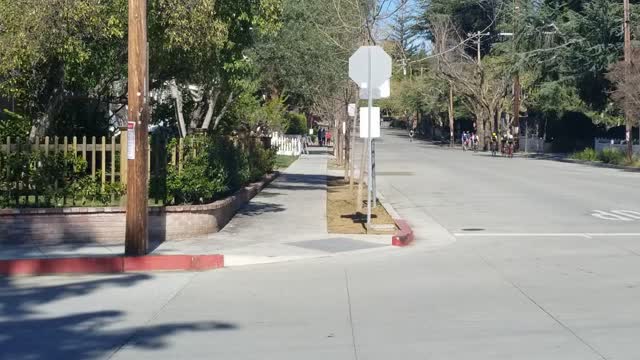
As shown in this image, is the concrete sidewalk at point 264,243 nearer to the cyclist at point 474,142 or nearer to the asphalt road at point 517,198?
the asphalt road at point 517,198

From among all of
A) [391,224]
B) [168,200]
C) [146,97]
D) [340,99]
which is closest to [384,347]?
[146,97]

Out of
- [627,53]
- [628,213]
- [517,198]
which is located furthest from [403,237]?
[627,53]

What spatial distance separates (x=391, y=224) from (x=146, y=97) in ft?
22.8

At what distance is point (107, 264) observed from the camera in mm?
12656

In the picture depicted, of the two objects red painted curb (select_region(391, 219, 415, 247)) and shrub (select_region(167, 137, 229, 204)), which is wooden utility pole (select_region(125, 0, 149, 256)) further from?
red painted curb (select_region(391, 219, 415, 247))

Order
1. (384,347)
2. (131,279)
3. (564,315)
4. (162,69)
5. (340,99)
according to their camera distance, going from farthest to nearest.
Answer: (340,99) → (162,69) → (131,279) → (564,315) → (384,347)

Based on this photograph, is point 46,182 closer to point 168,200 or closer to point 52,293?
point 168,200

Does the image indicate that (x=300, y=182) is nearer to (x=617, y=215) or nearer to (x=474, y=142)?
(x=617, y=215)

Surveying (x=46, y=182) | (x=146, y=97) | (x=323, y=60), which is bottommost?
(x=46, y=182)

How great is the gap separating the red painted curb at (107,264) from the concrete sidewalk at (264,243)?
0.44 meters

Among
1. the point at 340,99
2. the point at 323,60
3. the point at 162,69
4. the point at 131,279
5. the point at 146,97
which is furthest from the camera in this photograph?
the point at 340,99

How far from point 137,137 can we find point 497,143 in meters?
55.9

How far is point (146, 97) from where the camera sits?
1316cm

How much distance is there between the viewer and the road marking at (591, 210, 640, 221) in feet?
64.8
